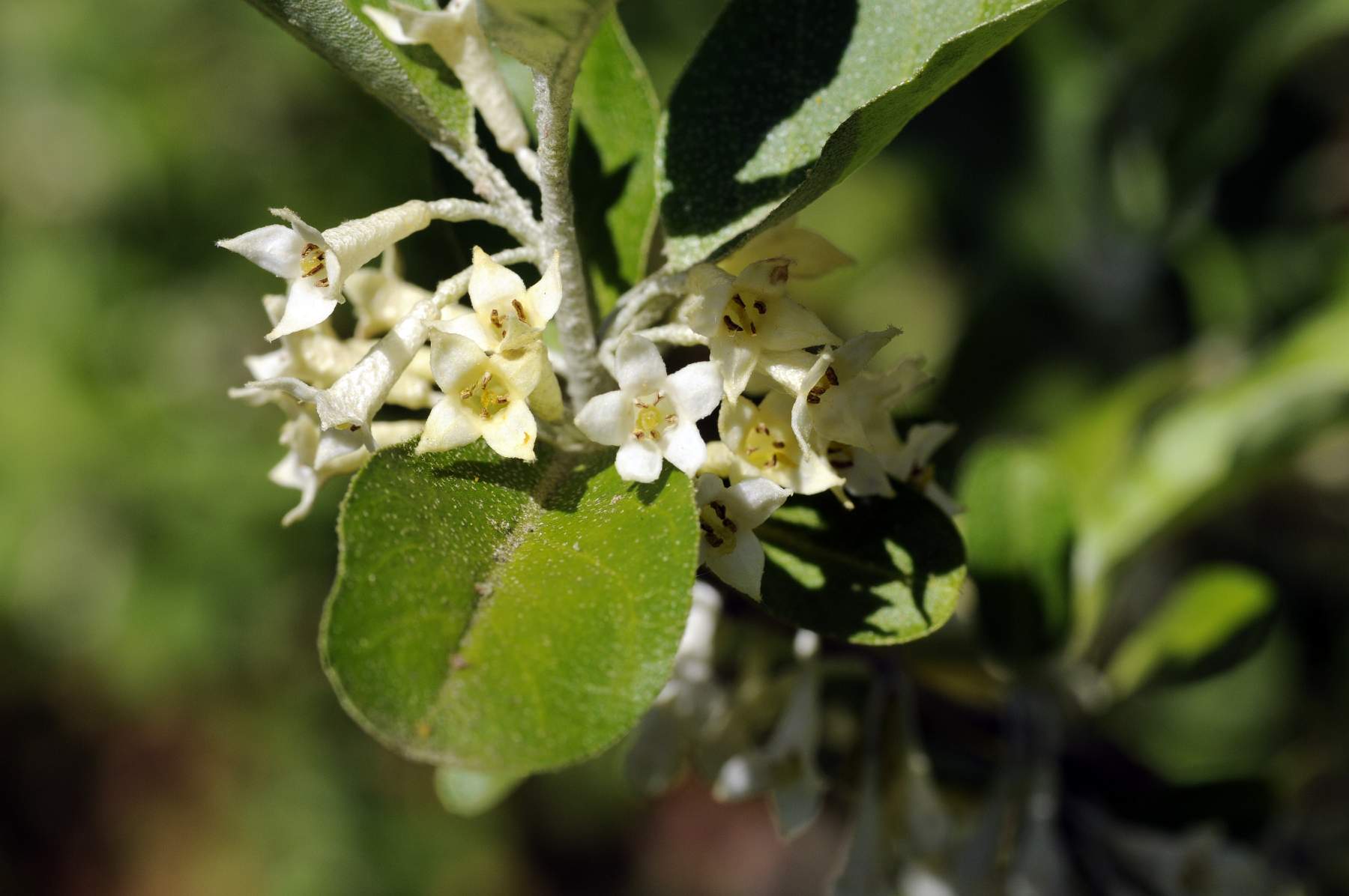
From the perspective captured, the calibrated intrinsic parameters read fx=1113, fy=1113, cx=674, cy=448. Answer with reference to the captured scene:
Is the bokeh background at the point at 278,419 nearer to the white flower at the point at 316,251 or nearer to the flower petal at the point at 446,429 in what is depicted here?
the white flower at the point at 316,251

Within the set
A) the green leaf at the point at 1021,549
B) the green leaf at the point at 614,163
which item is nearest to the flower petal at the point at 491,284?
the green leaf at the point at 614,163

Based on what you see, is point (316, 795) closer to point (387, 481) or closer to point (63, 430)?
point (63, 430)

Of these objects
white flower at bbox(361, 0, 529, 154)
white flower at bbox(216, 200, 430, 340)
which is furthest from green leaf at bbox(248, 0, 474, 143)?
white flower at bbox(216, 200, 430, 340)

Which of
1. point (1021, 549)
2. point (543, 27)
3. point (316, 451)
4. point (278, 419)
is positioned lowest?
point (278, 419)

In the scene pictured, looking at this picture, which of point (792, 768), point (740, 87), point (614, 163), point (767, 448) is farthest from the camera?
point (792, 768)

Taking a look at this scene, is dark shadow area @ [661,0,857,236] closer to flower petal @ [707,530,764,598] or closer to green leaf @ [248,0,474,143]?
green leaf @ [248,0,474,143]

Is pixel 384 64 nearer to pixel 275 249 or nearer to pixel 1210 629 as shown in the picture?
pixel 275 249

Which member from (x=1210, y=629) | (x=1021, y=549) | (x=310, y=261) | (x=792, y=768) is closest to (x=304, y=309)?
(x=310, y=261)

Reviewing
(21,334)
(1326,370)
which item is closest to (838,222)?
(1326,370)
